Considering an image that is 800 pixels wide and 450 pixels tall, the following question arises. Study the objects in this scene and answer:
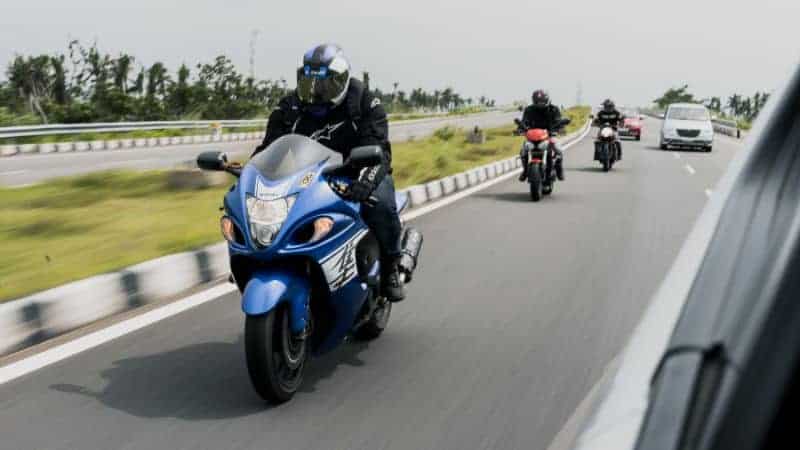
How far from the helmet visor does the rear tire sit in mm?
1218

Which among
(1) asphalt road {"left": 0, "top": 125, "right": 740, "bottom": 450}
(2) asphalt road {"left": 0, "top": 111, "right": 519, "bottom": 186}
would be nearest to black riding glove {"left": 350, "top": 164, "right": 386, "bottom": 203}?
(1) asphalt road {"left": 0, "top": 125, "right": 740, "bottom": 450}

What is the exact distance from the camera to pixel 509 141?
32.0m

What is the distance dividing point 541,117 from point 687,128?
17.7 meters

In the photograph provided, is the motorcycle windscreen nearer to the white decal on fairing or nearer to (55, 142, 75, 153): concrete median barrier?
the white decal on fairing

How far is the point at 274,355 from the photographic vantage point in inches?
165

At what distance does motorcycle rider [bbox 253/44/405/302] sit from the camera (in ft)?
15.6

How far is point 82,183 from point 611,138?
37.9 ft

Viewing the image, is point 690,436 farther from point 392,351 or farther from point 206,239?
point 206,239

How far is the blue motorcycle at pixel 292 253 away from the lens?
407 cm

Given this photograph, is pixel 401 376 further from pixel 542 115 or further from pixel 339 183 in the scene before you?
pixel 542 115

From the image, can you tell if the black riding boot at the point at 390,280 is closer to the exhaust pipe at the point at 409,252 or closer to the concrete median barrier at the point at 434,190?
the exhaust pipe at the point at 409,252

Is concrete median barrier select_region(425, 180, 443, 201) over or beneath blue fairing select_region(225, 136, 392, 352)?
beneath


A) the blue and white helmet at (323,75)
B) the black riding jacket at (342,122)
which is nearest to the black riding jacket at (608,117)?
the black riding jacket at (342,122)

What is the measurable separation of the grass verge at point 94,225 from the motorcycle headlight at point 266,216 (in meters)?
2.85
